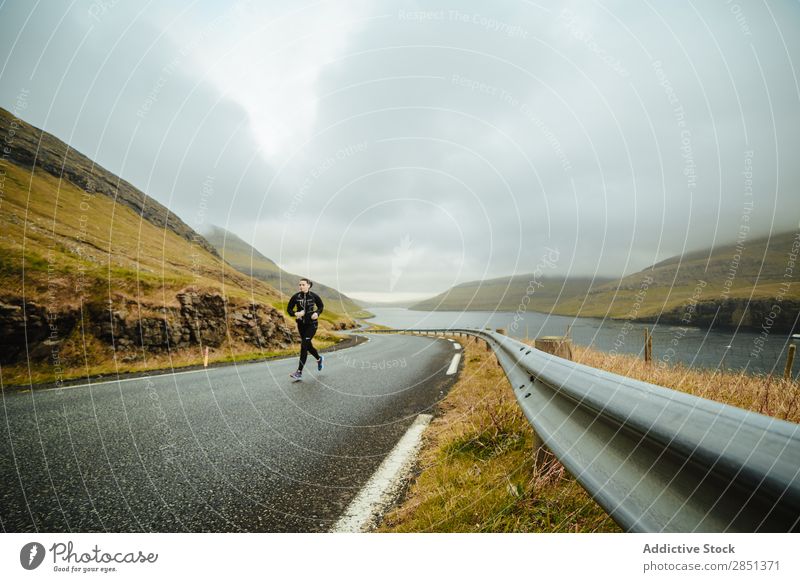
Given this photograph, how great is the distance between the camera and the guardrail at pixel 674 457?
0.62m

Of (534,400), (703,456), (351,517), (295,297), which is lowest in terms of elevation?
(351,517)

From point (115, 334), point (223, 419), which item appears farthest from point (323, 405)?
point (115, 334)

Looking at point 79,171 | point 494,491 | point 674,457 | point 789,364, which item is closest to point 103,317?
point 494,491

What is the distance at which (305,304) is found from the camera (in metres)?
6.57

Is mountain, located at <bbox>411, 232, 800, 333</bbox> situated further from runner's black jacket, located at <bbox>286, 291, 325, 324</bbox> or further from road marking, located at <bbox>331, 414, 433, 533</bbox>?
road marking, located at <bbox>331, 414, 433, 533</bbox>

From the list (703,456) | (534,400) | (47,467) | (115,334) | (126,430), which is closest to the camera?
(703,456)

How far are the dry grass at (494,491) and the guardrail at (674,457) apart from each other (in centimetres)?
40

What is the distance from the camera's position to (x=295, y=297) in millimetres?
6582

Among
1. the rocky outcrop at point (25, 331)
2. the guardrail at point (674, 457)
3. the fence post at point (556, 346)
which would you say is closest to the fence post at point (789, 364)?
the fence post at point (556, 346)

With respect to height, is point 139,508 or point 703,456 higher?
point 703,456

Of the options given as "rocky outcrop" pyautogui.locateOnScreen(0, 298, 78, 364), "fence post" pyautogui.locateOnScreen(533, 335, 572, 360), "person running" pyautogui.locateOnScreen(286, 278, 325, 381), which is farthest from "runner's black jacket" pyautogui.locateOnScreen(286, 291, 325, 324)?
"rocky outcrop" pyautogui.locateOnScreen(0, 298, 78, 364)

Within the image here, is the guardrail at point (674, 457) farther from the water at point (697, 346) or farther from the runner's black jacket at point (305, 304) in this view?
the runner's black jacket at point (305, 304)
